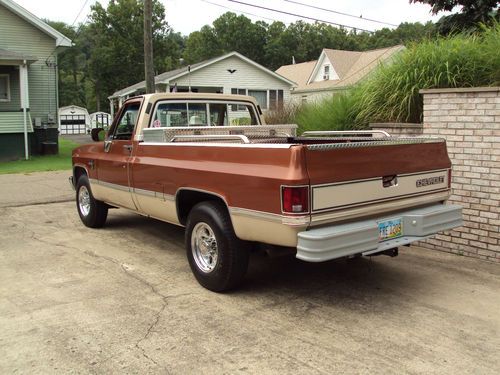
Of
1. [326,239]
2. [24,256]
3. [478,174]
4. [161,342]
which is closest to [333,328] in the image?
[326,239]

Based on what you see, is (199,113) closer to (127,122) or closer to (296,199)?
(127,122)

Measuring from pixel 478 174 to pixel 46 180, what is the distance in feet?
37.9

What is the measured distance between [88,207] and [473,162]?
5490 millimetres

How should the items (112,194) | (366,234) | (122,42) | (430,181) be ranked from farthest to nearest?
(122,42) → (112,194) → (430,181) → (366,234)

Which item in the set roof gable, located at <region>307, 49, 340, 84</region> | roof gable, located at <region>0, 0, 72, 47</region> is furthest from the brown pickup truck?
roof gable, located at <region>307, 49, 340, 84</region>

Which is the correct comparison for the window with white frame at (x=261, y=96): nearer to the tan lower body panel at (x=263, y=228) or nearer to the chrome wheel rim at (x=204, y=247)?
the chrome wheel rim at (x=204, y=247)

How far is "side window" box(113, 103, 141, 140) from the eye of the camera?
6.61 metres

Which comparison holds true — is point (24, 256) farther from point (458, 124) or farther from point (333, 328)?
point (458, 124)

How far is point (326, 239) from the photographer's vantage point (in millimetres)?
3979

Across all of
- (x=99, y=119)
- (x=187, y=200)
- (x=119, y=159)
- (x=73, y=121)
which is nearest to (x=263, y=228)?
(x=187, y=200)

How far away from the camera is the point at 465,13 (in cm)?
1452

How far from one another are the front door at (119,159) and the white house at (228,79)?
25542 mm

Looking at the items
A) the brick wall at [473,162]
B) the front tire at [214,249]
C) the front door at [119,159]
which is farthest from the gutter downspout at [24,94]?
the brick wall at [473,162]

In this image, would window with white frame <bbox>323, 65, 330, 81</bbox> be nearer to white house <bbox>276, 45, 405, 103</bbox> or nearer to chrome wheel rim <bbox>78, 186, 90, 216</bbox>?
white house <bbox>276, 45, 405, 103</bbox>
